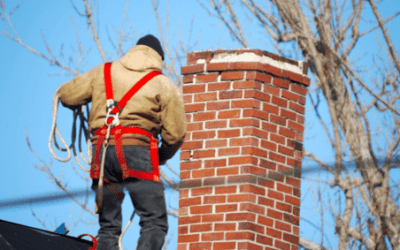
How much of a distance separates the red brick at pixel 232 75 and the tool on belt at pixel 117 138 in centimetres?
150

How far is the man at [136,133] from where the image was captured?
154 inches

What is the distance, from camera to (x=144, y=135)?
4.00m

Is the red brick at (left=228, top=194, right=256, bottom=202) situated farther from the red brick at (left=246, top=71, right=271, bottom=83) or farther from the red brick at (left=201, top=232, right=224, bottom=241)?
the red brick at (left=246, top=71, right=271, bottom=83)

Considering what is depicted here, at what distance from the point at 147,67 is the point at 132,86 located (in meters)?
0.19

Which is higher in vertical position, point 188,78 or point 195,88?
point 188,78

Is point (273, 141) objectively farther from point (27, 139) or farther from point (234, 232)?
point (27, 139)

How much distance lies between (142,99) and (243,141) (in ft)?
4.75

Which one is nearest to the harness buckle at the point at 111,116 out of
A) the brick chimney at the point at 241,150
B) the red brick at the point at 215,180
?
the brick chimney at the point at 241,150

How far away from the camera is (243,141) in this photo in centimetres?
523

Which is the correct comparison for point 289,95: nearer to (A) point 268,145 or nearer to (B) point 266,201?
(A) point 268,145

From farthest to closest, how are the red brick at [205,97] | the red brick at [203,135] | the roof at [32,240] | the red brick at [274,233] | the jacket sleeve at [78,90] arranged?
1. the red brick at [205,97]
2. the red brick at [203,135]
3. the red brick at [274,233]
4. the roof at [32,240]
5. the jacket sleeve at [78,90]

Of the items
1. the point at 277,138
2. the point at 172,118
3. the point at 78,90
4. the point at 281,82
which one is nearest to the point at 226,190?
the point at 277,138

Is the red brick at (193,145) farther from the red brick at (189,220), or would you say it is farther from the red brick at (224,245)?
the red brick at (224,245)

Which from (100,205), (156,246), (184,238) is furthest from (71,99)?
(184,238)
